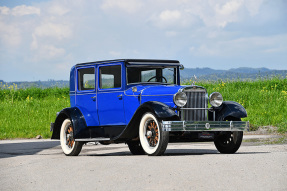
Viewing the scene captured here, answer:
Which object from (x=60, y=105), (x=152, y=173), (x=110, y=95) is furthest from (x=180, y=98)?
(x=60, y=105)

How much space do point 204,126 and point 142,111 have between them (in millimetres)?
1347

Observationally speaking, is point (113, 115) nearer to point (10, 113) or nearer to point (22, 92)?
point (10, 113)

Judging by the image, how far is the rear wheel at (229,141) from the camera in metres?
11.2

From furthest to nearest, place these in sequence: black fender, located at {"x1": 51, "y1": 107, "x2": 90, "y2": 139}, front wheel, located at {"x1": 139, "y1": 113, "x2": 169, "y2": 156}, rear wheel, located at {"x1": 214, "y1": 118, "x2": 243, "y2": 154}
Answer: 1. black fender, located at {"x1": 51, "y1": 107, "x2": 90, "y2": 139}
2. rear wheel, located at {"x1": 214, "y1": 118, "x2": 243, "y2": 154}
3. front wheel, located at {"x1": 139, "y1": 113, "x2": 169, "y2": 156}

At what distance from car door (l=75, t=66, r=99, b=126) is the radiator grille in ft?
8.15

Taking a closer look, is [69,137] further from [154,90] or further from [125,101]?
[154,90]

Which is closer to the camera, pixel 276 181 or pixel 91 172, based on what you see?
pixel 276 181

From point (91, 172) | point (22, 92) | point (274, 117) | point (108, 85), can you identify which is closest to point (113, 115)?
point (108, 85)

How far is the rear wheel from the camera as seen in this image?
11.2 meters

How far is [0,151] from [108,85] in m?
4.20

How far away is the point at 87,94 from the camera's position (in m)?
12.2

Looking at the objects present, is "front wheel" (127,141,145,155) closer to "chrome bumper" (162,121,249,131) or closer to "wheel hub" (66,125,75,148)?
"wheel hub" (66,125,75,148)

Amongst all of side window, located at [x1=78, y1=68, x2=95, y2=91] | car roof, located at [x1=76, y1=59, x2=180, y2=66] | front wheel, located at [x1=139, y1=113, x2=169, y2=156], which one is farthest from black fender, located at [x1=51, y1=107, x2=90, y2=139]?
front wheel, located at [x1=139, y1=113, x2=169, y2=156]

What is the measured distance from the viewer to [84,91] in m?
12.3
